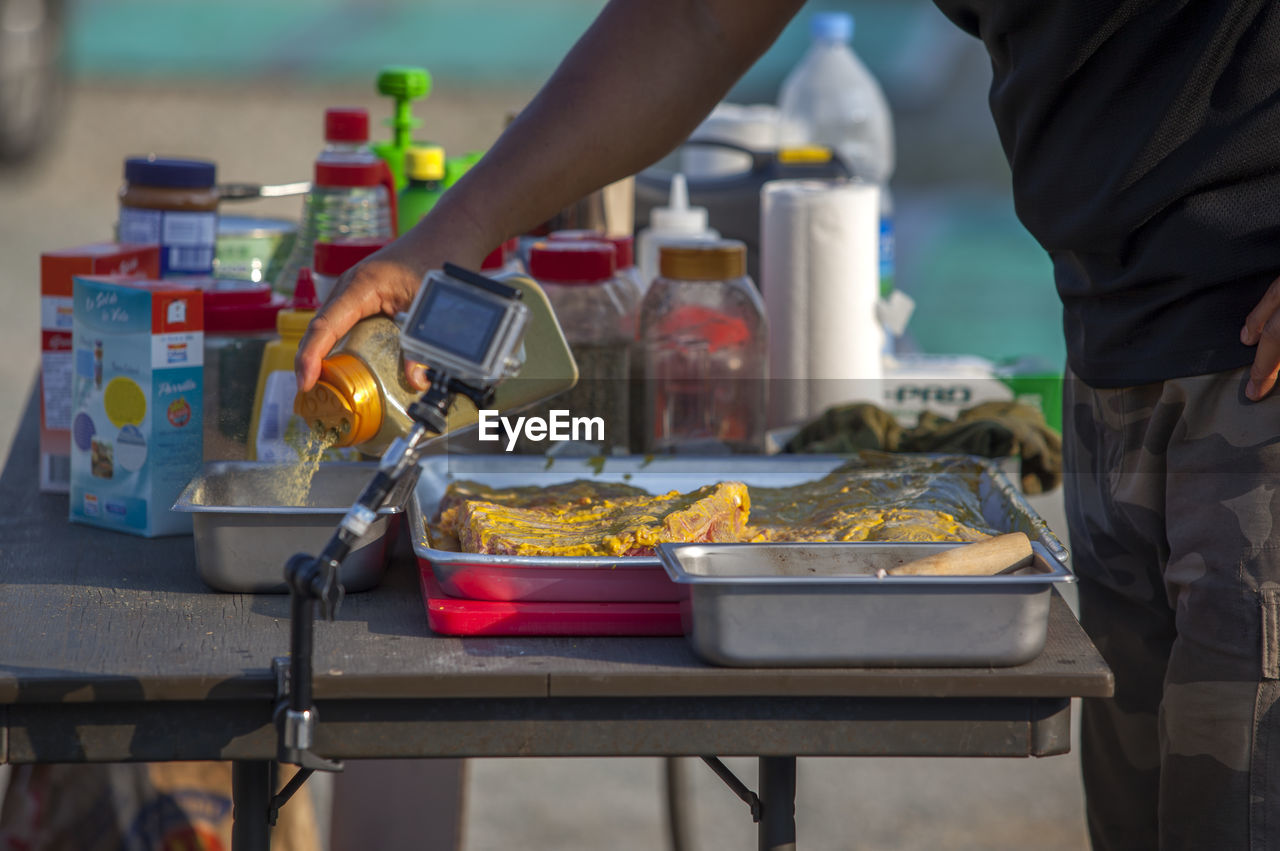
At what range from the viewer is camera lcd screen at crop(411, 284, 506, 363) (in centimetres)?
77

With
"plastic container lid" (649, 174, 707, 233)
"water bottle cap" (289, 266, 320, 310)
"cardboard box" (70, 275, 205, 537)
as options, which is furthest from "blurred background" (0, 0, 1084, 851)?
"cardboard box" (70, 275, 205, 537)

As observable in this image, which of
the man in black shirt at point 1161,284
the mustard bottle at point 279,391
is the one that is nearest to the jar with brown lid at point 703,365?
the man in black shirt at point 1161,284

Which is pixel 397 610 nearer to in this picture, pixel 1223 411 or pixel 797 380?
pixel 1223 411

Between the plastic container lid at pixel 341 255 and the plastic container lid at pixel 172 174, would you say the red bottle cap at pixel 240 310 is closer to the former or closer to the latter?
the plastic container lid at pixel 341 255

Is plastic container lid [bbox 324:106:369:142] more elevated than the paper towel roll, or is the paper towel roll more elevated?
plastic container lid [bbox 324:106:369:142]

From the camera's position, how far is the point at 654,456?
50.7 inches

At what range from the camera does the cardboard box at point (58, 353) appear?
129cm

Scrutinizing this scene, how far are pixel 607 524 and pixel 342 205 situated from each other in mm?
669

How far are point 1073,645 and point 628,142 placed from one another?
1.95ft

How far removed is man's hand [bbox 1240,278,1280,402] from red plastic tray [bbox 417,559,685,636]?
0.45 m

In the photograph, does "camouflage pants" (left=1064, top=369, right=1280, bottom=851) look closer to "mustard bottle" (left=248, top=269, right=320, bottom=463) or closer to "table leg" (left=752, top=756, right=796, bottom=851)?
"table leg" (left=752, top=756, right=796, bottom=851)

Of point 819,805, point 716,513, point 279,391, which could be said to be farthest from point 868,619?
point 819,805

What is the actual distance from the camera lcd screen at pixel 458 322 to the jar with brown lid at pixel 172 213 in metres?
0.81

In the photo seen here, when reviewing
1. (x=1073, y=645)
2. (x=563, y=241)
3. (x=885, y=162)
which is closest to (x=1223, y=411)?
(x=1073, y=645)
